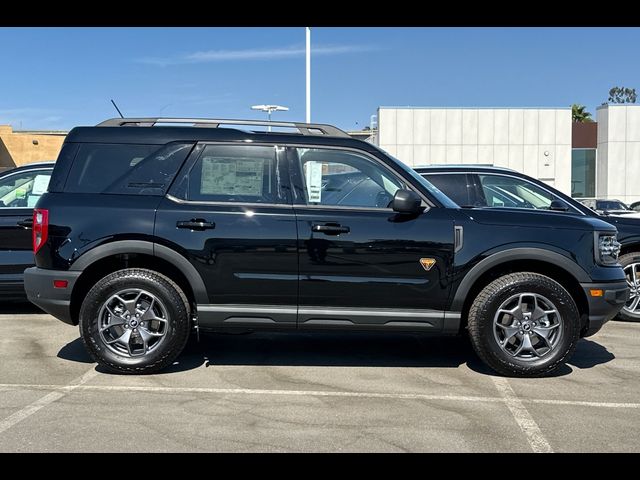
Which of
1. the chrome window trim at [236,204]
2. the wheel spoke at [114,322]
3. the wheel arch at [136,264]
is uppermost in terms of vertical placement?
the chrome window trim at [236,204]

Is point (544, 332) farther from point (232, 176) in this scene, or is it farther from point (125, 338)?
point (125, 338)

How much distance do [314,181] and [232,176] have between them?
706mm

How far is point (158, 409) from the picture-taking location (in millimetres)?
4625

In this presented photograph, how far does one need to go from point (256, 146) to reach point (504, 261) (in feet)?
7.33

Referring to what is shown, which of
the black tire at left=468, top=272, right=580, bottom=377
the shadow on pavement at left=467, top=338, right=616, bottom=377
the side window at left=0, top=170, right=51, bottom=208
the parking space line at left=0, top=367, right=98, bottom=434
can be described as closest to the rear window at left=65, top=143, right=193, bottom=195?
the parking space line at left=0, top=367, right=98, bottom=434

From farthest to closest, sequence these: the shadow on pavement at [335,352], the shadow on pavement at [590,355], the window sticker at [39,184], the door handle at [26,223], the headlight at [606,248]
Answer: the window sticker at [39,184]
the door handle at [26,223]
the shadow on pavement at [590,355]
the shadow on pavement at [335,352]
the headlight at [606,248]

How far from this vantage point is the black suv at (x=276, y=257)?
5.37 m

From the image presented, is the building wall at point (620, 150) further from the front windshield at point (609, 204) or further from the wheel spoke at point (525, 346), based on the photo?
the wheel spoke at point (525, 346)

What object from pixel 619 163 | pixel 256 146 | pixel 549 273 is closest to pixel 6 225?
pixel 256 146

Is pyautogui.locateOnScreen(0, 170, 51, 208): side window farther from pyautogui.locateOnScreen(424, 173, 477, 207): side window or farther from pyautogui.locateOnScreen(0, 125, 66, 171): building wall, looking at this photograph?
pyautogui.locateOnScreen(0, 125, 66, 171): building wall

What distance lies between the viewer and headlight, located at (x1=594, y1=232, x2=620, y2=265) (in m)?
5.52

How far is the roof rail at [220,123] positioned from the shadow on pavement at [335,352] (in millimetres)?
2040

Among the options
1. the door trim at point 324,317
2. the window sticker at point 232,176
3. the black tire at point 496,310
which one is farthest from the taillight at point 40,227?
the black tire at point 496,310
